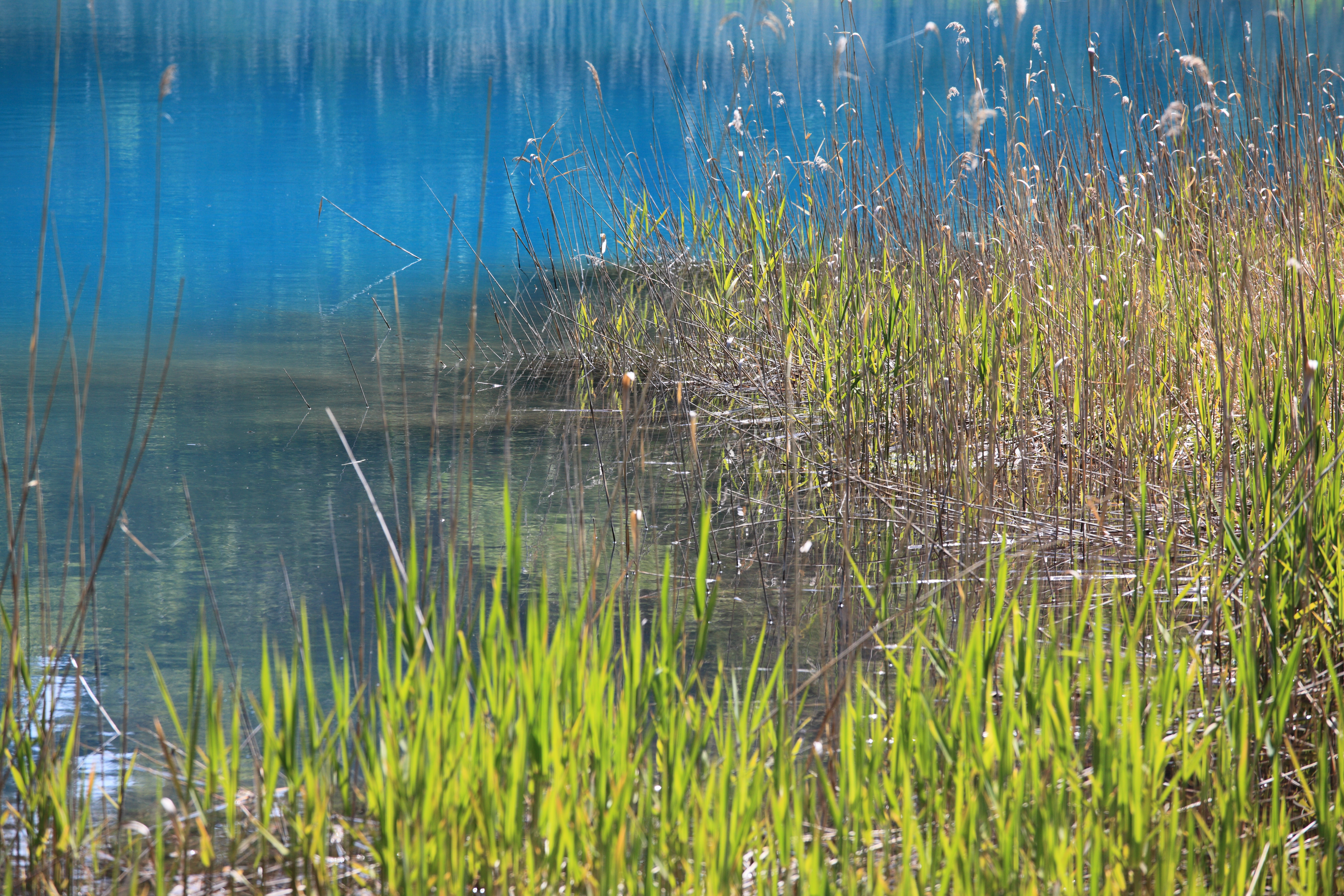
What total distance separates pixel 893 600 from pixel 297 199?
1008 centimetres

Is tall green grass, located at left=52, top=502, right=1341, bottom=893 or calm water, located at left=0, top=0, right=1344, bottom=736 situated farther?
calm water, located at left=0, top=0, right=1344, bottom=736

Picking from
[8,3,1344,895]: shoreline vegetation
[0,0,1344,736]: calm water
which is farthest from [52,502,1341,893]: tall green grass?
[0,0,1344,736]: calm water

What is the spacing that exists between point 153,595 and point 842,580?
48.2 inches

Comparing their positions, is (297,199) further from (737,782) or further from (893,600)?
(737,782)

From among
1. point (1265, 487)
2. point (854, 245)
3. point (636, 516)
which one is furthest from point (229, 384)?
point (1265, 487)

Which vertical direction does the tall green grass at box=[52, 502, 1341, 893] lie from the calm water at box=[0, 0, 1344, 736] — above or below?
below

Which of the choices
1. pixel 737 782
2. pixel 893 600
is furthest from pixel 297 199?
pixel 737 782

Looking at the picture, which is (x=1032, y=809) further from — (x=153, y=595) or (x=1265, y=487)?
(x=153, y=595)

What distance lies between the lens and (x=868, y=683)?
4.83ft

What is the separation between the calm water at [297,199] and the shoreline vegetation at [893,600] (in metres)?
0.20

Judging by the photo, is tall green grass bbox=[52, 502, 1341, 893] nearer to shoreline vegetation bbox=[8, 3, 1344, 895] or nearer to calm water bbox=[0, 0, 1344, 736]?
shoreline vegetation bbox=[8, 3, 1344, 895]

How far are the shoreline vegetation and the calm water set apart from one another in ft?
0.66

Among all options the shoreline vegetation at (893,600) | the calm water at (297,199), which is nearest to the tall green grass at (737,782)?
the shoreline vegetation at (893,600)

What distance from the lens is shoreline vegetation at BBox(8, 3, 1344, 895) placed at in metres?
1.00
